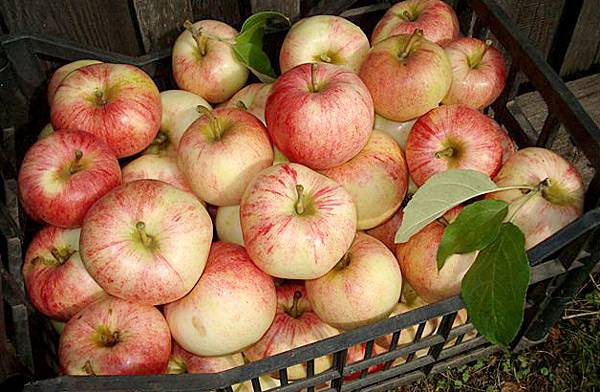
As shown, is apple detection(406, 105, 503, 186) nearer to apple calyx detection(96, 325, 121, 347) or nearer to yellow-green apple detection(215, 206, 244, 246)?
yellow-green apple detection(215, 206, 244, 246)

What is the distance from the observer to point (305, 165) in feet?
4.30

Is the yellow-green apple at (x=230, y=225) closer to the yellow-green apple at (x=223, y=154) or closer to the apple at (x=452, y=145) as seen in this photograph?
the yellow-green apple at (x=223, y=154)

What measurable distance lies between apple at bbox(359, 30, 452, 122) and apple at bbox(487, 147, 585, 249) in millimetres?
230

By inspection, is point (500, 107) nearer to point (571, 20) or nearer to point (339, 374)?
point (571, 20)

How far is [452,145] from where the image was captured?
135 centimetres

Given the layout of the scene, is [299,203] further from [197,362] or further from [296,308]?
[197,362]

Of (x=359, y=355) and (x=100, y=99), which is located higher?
(x=100, y=99)

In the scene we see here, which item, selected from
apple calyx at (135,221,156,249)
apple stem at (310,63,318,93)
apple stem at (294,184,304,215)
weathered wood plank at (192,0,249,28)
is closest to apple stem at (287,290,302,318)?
apple stem at (294,184,304,215)

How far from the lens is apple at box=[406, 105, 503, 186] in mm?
1324

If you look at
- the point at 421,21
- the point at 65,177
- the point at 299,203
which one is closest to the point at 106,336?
the point at 65,177

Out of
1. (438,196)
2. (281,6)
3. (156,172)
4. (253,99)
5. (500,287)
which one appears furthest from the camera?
(281,6)

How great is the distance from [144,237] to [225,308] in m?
0.21

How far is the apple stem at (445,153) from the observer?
1316mm

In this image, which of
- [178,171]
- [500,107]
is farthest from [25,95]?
[500,107]
